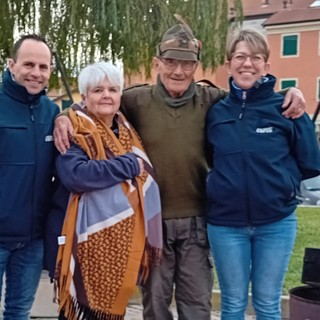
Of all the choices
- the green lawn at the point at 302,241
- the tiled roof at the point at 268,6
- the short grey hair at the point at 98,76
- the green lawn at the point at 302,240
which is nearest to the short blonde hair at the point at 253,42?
the short grey hair at the point at 98,76

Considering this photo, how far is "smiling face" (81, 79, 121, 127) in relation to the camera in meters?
3.48

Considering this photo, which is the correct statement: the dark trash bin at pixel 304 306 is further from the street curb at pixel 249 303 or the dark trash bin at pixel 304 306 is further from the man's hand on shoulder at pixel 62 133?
the man's hand on shoulder at pixel 62 133

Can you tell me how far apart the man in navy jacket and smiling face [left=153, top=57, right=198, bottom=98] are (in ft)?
2.30

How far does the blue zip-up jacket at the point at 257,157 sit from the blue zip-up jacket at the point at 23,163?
99 centimetres

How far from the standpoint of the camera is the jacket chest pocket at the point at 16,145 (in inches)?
132

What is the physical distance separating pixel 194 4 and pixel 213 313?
7.17 metres

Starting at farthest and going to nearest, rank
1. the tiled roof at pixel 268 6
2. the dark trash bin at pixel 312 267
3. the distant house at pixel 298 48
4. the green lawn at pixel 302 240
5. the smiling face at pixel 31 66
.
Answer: the tiled roof at pixel 268 6 < the distant house at pixel 298 48 < the green lawn at pixel 302 240 < the dark trash bin at pixel 312 267 < the smiling face at pixel 31 66

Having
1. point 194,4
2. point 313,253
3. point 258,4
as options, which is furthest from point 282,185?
point 258,4

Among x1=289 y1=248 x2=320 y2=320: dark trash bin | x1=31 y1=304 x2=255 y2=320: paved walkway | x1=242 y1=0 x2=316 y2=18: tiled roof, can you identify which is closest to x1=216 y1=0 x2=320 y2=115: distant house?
x1=242 y1=0 x2=316 y2=18: tiled roof

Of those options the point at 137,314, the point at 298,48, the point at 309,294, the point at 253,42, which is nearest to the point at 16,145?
the point at 253,42

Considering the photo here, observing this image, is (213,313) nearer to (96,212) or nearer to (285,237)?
(285,237)

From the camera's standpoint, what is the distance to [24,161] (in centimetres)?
341

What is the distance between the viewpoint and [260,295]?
3.72 m

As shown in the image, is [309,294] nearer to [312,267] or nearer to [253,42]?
[312,267]
